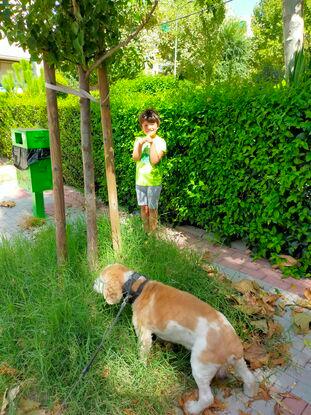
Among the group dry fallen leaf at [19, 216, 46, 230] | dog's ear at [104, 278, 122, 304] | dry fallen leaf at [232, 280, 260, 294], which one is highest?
dog's ear at [104, 278, 122, 304]

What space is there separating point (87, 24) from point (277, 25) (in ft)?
91.4

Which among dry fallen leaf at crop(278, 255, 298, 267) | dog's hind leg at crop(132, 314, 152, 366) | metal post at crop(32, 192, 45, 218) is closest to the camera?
dog's hind leg at crop(132, 314, 152, 366)

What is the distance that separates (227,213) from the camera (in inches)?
180

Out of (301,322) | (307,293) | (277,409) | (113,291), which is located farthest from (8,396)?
(307,293)

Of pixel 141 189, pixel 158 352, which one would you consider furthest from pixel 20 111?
pixel 158 352

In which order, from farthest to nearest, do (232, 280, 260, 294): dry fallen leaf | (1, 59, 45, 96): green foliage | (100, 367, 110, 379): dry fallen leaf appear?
(1, 59, 45, 96): green foliage → (232, 280, 260, 294): dry fallen leaf → (100, 367, 110, 379): dry fallen leaf

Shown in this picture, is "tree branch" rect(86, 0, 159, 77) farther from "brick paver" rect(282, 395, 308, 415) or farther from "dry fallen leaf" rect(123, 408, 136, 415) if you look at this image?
"brick paver" rect(282, 395, 308, 415)

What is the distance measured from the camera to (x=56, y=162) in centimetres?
321

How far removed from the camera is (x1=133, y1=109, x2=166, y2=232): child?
13.8ft

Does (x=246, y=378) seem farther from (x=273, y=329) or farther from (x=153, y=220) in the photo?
(x=153, y=220)

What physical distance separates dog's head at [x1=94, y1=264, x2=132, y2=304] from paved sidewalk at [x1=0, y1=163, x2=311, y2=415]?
1046mm

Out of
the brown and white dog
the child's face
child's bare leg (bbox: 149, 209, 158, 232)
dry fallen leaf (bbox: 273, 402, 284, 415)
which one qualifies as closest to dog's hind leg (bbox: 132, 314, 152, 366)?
the brown and white dog

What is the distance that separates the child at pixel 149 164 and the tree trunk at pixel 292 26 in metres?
2.91

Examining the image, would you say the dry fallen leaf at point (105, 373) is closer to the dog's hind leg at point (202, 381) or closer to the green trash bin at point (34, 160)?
the dog's hind leg at point (202, 381)
